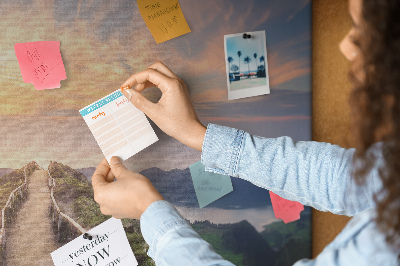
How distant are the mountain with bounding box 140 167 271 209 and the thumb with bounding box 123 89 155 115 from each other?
0.20 m

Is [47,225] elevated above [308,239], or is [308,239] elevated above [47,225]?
[47,225]

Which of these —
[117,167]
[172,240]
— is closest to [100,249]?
[117,167]

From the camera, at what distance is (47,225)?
791 mm

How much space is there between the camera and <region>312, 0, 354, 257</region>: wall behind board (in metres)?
0.95

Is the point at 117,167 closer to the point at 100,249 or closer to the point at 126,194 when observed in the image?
the point at 126,194

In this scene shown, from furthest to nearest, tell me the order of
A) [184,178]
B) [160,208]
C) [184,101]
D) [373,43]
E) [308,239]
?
[308,239], [184,178], [184,101], [160,208], [373,43]

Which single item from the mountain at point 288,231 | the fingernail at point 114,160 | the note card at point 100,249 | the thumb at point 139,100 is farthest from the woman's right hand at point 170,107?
the mountain at point 288,231

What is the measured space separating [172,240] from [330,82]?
720 mm

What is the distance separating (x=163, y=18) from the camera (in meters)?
0.84

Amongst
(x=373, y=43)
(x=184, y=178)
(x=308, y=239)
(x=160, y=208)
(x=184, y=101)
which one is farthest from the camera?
(x=308, y=239)

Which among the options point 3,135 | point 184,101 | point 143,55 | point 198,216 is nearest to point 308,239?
point 198,216

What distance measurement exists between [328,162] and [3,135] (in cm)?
73

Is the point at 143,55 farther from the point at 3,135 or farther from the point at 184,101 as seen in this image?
the point at 3,135

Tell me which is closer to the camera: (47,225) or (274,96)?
(47,225)
